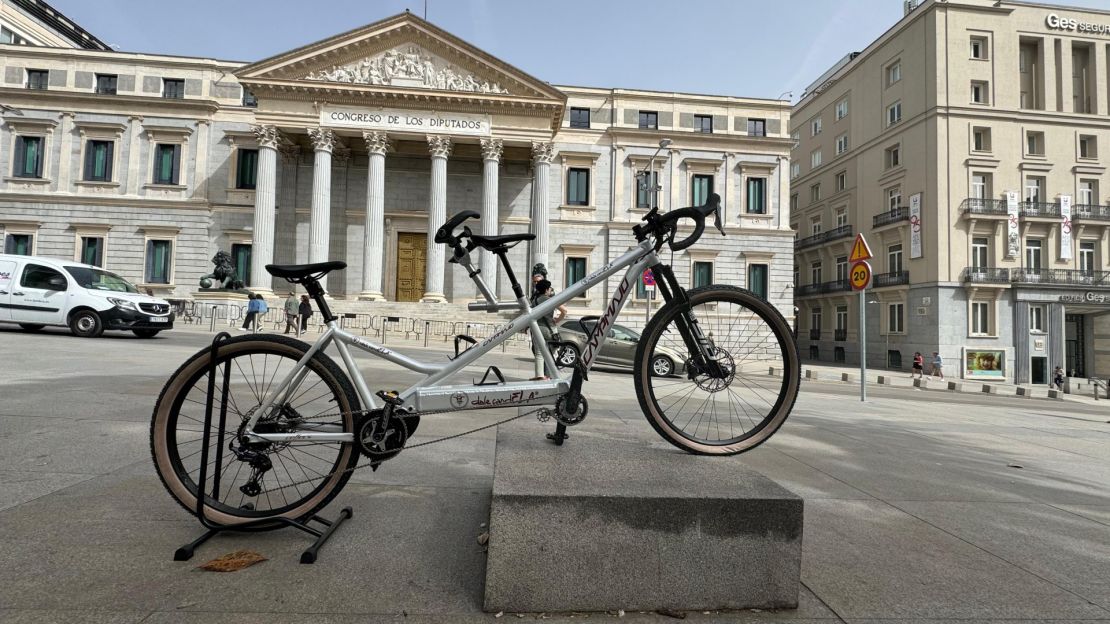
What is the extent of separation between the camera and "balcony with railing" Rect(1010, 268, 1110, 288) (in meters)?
32.1

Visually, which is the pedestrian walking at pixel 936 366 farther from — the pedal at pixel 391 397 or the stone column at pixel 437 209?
the pedal at pixel 391 397

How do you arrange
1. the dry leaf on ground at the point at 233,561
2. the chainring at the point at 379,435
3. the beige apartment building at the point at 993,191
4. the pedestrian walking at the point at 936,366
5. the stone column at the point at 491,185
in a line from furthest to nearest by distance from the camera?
the beige apartment building at the point at 993,191
the pedestrian walking at the point at 936,366
the stone column at the point at 491,185
the chainring at the point at 379,435
the dry leaf on ground at the point at 233,561

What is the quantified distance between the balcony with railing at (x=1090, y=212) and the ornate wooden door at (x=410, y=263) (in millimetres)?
41655

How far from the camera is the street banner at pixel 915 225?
33.5m

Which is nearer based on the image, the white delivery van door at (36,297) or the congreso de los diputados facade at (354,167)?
the white delivery van door at (36,297)

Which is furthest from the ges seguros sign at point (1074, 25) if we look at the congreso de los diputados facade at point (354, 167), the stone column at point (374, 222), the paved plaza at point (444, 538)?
the paved plaza at point (444, 538)

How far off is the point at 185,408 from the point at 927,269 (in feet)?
129

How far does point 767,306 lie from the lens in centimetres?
281

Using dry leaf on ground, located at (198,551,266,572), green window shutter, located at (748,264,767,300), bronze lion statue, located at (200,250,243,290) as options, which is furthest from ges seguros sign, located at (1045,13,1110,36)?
bronze lion statue, located at (200,250,243,290)

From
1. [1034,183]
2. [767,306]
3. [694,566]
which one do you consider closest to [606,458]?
[694,566]

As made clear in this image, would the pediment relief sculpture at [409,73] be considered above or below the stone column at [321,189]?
above

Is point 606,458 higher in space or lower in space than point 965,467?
higher

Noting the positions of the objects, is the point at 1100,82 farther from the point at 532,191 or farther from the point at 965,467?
the point at 965,467

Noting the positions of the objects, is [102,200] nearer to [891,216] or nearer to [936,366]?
[936,366]
